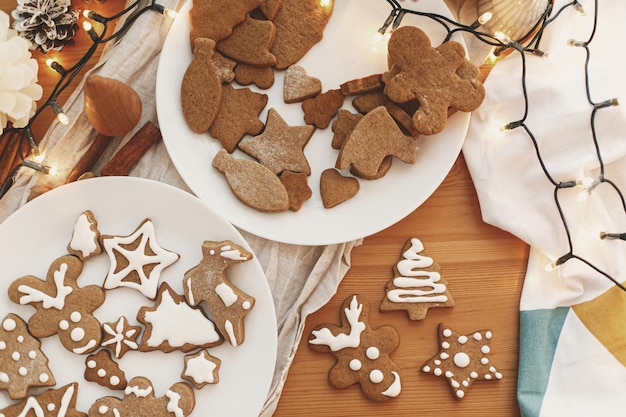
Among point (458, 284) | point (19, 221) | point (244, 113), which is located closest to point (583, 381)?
point (458, 284)

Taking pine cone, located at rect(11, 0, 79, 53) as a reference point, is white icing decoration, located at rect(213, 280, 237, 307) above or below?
below

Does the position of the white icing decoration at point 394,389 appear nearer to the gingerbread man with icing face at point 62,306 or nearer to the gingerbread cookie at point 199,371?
the gingerbread cookie at point 199,371

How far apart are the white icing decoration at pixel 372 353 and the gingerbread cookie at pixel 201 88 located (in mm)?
527

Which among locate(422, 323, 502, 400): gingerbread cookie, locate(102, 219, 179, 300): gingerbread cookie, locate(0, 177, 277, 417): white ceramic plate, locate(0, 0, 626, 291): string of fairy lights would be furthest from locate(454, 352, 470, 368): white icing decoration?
locate(102, 219, 179, 300): gingerbread cookie

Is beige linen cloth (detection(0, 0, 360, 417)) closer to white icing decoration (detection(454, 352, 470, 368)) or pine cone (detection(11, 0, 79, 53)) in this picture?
pine cone (detection(11, 0, 79, 53))

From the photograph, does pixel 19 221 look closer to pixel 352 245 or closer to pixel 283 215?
pixel 283 215

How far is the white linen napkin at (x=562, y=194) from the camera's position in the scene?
1197 millimetres

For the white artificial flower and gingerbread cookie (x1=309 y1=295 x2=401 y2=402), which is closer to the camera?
the white artificial flower

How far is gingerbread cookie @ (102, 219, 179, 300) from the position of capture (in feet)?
3.70

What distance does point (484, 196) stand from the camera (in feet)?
4.00

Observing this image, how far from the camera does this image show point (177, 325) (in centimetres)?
111

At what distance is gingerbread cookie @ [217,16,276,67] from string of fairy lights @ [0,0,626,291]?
0.13 metres

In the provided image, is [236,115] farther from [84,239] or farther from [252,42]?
[84,239]

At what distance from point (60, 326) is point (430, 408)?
2.36ft
